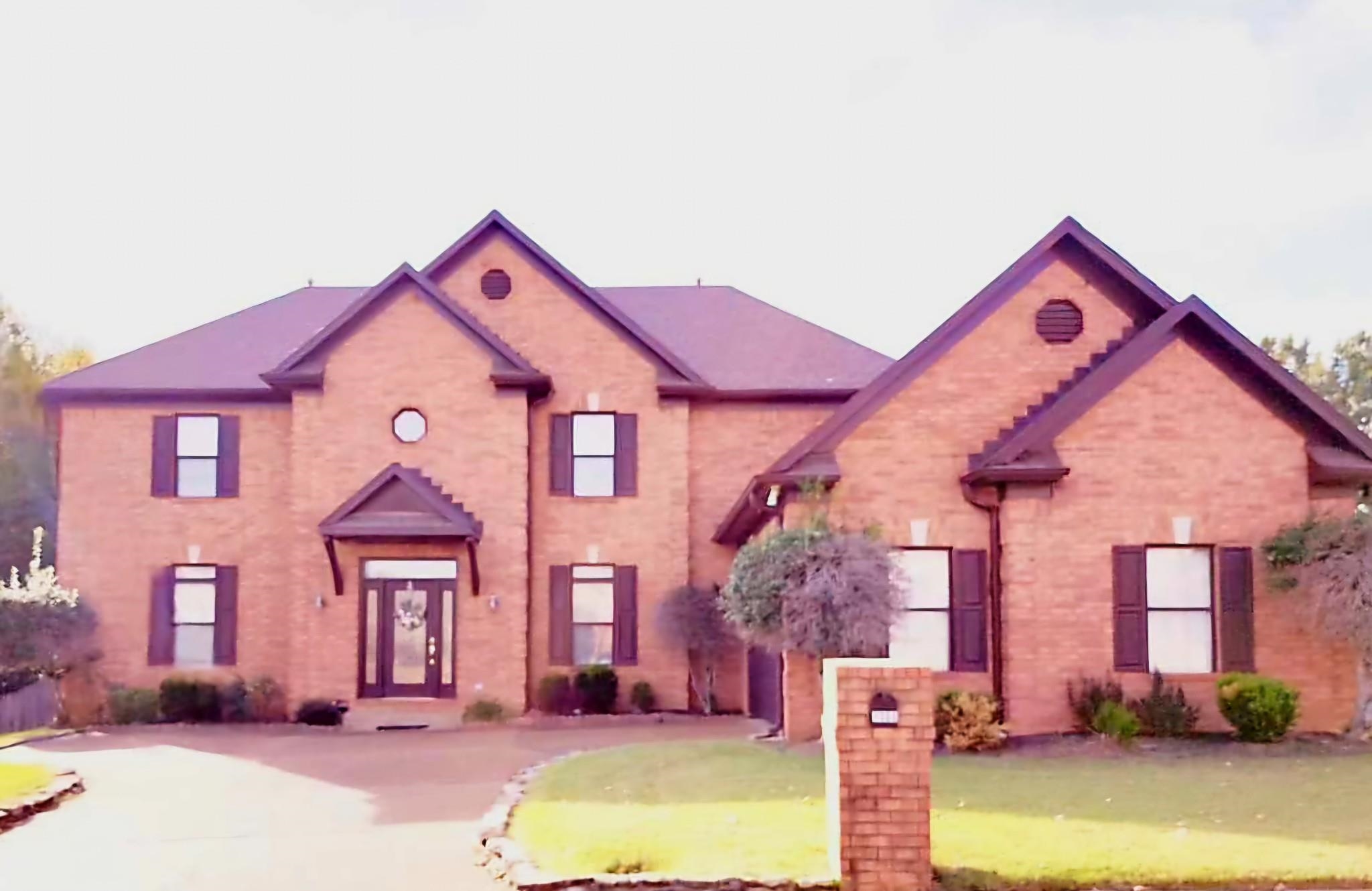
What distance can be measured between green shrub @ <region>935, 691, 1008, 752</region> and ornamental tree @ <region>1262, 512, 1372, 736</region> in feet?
13.4

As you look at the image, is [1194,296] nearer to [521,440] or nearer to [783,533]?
[783,533]

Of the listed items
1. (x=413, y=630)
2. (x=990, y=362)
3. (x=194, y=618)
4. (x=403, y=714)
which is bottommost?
(x=403, y=714)

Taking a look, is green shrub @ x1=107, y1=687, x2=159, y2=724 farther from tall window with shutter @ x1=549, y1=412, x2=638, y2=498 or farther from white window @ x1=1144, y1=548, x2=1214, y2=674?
white window @ x1=1144, y1=548, x2=1214, y2=674

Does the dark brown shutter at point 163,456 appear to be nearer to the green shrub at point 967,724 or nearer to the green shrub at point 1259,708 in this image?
the green shrub at point 967,724

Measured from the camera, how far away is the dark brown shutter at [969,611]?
58.9 ft

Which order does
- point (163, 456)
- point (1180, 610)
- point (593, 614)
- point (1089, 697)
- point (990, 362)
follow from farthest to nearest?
point (163, 456) < point (593, 614) < point (990, 362) < point (1180, 610) < point (1089, 697)

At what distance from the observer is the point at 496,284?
24906mm

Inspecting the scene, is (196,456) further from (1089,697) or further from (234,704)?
(1089,697)

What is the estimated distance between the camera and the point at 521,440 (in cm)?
2391

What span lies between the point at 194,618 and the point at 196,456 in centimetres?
298

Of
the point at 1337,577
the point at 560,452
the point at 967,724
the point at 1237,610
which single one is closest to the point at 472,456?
the point at 560,452

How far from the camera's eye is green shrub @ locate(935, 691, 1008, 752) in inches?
642

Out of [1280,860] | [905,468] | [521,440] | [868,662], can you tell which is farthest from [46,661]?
[1280,860]

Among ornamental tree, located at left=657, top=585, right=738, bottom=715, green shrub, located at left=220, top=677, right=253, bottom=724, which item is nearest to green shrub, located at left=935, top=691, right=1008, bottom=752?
ornamental tree, located at left=657, top=585, right=738, bottom=715
